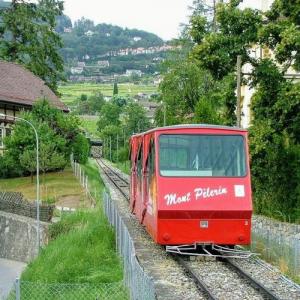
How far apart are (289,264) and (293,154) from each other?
1201 cm

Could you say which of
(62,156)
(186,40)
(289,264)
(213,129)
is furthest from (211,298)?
(186,40)

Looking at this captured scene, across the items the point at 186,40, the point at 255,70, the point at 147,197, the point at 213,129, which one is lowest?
the point at 147,197

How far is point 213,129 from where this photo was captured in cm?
1872

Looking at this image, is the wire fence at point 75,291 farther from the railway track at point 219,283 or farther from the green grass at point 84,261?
the railway track at point 219,283

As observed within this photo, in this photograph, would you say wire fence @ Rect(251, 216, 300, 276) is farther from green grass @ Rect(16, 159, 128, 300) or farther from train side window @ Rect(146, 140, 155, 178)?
green grass @ Rect(16, 159, 128, 300)

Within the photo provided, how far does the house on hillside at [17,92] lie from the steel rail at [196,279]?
142ft

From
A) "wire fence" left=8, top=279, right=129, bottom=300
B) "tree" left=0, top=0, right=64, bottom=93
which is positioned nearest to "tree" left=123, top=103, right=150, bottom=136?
"tree" left=0, top=0, right=64, bottom=93

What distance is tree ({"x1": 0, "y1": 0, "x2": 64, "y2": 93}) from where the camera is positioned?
2665 inches

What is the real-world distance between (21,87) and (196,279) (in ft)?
169

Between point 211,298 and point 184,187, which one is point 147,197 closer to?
point 184,187

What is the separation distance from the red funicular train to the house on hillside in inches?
1682

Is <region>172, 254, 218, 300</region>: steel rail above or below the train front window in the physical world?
below

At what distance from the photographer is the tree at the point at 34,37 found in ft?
222

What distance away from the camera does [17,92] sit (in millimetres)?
63938
